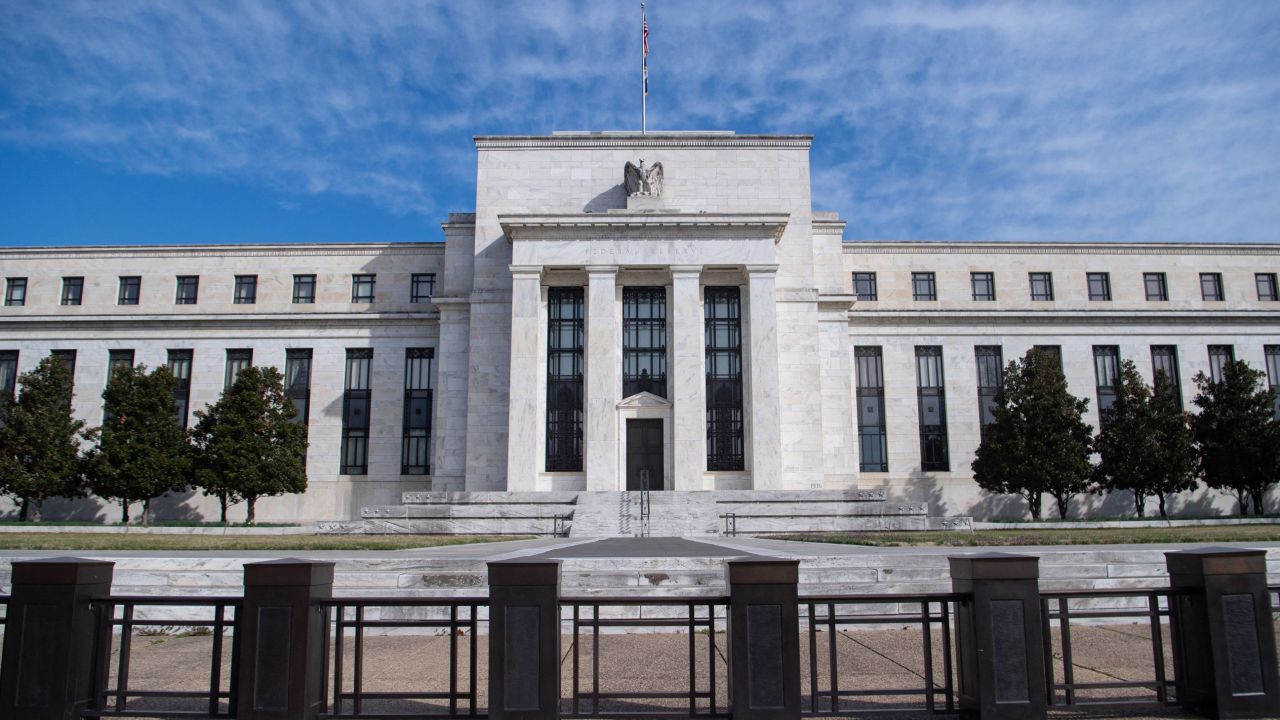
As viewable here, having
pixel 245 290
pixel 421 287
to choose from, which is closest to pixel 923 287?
pixel 421 287

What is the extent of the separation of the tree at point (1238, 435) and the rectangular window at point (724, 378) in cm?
1970

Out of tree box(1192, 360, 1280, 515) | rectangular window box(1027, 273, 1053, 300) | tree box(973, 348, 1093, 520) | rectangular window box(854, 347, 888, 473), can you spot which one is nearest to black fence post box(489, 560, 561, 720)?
tree box(973, 348, 1093, 520)

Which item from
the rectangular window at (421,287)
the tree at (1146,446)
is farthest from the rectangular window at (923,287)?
the rectangular window at (421,287)

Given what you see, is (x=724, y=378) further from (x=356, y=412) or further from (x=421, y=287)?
(x=356, y=412)

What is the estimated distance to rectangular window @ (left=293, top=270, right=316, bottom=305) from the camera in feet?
147

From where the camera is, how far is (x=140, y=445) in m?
37.0

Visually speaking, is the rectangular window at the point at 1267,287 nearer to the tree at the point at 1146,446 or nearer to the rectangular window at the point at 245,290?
the tree at the point at 1146,446

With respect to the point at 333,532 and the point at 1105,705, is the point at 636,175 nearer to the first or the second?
the point at 333,532

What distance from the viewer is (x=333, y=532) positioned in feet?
96.8

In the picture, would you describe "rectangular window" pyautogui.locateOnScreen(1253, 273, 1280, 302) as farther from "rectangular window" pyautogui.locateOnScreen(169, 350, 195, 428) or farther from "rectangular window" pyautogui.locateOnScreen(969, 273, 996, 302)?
"rectangular window" pyautogui.locateOnScreen(169, 350, 195, 428)

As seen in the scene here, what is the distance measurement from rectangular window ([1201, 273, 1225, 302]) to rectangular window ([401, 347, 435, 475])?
124 ft

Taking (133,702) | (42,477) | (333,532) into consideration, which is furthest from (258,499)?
(133,702)

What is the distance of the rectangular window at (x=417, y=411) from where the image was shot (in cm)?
4247

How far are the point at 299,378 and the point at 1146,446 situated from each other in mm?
37452
